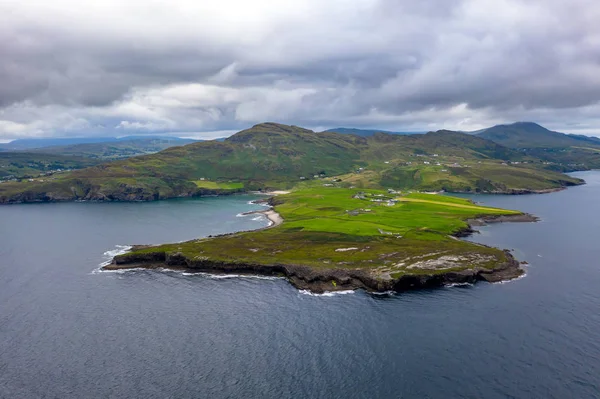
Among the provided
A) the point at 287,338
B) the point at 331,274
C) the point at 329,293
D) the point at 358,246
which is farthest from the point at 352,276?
the point at 287,338

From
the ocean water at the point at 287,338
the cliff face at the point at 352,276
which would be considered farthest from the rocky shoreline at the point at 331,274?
the ocean water at the point at 287,338

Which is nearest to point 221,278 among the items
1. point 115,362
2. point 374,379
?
point 115,362

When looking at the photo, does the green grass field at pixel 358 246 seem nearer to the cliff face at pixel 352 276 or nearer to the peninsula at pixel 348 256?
the peninsula at pixel 348 256

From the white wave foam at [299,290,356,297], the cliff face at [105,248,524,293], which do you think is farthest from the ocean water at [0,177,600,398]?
the cliff face at [105,248,524,293]

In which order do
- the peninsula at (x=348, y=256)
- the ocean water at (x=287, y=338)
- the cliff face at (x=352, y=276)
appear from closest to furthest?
1. the ocean water at (x=287, y=338)
2. the cliff face at (x=352, y=276)
3. the peninsula at (x=348, y=256)

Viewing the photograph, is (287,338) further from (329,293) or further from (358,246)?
(358,246)
